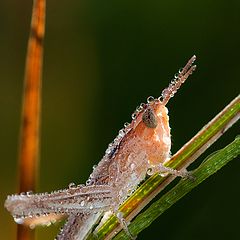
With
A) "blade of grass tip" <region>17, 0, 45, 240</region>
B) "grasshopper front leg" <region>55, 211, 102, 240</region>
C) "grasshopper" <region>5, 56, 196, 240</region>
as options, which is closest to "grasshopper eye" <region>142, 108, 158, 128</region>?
"grasshopper" <region>5, 56, 196, 240</region>

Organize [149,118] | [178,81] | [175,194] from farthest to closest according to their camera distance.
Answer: [149,118]
[178,81]
[175,194]

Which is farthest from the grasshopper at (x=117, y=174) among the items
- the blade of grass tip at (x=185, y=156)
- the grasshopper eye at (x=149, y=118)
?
the blade of grass tip at (x=185, y=156)

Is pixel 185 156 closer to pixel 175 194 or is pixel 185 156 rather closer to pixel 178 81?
pixel 175 194

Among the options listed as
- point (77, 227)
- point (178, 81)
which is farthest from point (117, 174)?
point (178, 81)

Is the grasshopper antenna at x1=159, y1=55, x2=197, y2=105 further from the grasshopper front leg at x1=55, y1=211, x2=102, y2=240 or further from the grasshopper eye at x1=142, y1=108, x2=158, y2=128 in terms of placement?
the grasshopper front leg at x1=55, y1=211, x2=102, y2=240

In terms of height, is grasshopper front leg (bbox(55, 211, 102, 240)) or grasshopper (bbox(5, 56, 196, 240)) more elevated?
grasshopper (bbox(5, 56, 196, 240))

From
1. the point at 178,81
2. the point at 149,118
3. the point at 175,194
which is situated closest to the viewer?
the point at 175,194
